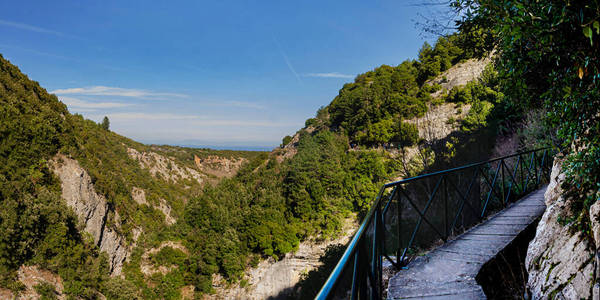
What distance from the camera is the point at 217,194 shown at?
4012 centimetres

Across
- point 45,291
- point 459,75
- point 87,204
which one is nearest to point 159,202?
point 87,204

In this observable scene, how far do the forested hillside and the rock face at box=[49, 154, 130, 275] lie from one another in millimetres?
666

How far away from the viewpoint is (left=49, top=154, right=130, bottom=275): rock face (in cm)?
2639

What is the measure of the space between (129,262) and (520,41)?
42011 millimetres

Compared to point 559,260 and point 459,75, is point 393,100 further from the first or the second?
point 559,260

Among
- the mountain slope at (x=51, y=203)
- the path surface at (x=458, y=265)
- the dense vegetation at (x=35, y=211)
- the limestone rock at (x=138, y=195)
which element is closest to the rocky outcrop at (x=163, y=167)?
the limestone rock at (x=138, y=195)

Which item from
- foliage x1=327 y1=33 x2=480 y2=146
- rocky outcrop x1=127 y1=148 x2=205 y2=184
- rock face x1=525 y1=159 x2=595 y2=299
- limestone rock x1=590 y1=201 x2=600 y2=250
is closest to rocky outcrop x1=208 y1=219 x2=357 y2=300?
foliage x1=327 y1=33 x2=480 y2=146

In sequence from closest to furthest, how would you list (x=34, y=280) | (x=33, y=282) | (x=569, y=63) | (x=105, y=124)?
(x=569, y=63) < (x=33, y=282) < (x=34, y=280) < (x=105, y=124)

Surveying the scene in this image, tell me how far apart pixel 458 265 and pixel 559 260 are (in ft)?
2.56

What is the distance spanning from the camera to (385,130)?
1056 inches

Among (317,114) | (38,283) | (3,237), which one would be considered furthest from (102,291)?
(317,114)

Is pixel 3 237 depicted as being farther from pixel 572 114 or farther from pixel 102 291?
pixel 572 114

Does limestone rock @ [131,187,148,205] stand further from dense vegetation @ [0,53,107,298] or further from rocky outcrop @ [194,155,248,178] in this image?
rocky outcrop @ [194,155,248,178]

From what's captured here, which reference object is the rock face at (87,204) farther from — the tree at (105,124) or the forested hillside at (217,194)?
the tree at (105,124)
